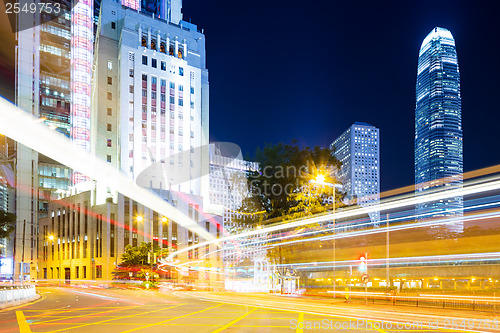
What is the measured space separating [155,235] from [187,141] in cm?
2626

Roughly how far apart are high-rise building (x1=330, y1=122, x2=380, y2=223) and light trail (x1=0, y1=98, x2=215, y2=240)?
82.6m

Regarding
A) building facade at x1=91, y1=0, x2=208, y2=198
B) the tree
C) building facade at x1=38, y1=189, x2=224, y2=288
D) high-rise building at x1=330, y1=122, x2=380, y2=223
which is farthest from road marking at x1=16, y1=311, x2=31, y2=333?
high-rise building at x1=330, y1=122, x2=380, y2=223

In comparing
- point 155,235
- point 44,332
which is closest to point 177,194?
point 155,235

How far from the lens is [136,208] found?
92000mm

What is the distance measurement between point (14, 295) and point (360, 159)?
150m

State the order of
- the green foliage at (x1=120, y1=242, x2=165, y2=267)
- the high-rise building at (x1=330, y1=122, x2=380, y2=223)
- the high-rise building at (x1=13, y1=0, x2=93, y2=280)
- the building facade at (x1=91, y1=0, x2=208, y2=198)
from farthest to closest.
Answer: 1. the high-rise building at (x1=330, y1=122, x2=380, y2=223)
2. the building facade at (x1=91, y1=0, x2=208, y2=198)
3. the high-rise building at (x1=13, y1=0, x2=93, y2=280)
4. the green foliage at (x1=120, y1=242, x2=165, y2=267)

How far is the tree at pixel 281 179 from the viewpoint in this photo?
46594mm

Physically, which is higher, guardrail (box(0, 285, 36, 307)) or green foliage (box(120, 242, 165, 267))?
guardrail (box(0, 285, 36, 307))

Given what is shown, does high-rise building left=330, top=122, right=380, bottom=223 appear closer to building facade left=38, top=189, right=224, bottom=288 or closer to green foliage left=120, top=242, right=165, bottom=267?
building facade left=38, top=189, right=224, bottom=288

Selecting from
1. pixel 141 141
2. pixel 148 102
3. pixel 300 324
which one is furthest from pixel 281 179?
pixel 148 102

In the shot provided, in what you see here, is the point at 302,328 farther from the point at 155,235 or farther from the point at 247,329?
the point at 155,235

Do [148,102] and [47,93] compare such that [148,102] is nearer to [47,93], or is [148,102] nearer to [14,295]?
[47,93]

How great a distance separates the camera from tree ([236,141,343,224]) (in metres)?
46.6

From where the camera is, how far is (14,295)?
96.3 ft
